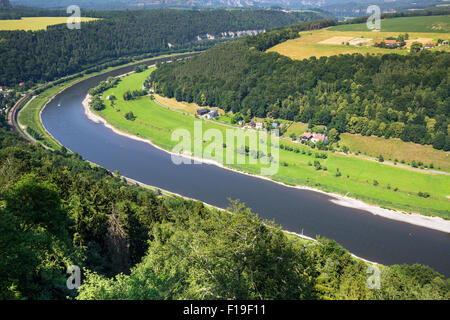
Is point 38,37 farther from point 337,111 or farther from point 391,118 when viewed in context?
point 391,118

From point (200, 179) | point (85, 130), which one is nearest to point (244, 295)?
point (200, 179)

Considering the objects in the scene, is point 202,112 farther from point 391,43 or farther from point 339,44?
point 391,43

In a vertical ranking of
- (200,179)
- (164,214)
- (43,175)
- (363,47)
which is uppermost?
(363,47)

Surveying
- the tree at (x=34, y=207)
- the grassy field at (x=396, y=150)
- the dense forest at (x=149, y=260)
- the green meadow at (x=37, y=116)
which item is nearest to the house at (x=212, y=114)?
the grassy field at (x=396, y=150)

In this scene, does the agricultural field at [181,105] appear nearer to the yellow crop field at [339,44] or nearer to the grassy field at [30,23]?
the yellow crop field at [339,44]

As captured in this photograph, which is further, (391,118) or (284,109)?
(284,109)

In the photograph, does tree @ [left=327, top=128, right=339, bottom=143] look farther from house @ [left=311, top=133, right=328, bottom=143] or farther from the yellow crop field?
the yellow crop field
